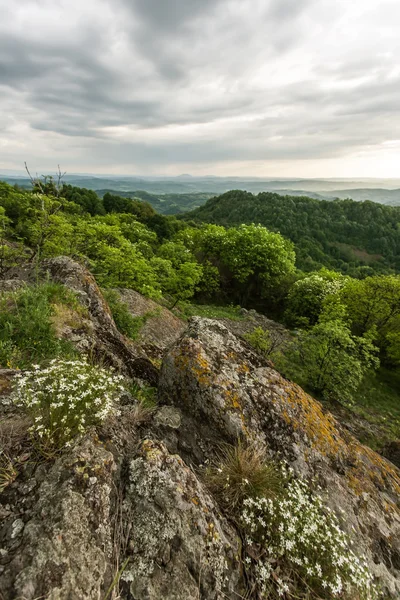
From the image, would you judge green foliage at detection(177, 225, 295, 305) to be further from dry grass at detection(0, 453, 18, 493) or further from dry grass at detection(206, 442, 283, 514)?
dry grass at detection(0, 453, 18, 493)

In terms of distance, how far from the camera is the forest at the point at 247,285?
49.2 feet

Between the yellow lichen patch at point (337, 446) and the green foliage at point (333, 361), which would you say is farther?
the green foliage at point (333, 361)

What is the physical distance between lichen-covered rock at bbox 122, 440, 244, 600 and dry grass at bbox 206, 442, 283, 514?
274 mm

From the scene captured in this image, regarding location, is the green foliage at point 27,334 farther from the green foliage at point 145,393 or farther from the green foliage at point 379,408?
the green foliage at point 379,408

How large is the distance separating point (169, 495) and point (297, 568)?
5.83ft

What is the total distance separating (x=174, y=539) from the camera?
9.88 ft

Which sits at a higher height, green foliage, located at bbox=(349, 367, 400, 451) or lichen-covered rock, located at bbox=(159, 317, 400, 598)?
lichen-covered rock, located at bbox=(159, 317, 400, 598)

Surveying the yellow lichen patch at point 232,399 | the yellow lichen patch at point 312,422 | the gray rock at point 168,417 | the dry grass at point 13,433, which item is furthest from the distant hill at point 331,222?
the dry grass at point 13,433

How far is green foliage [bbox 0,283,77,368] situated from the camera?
4914mm

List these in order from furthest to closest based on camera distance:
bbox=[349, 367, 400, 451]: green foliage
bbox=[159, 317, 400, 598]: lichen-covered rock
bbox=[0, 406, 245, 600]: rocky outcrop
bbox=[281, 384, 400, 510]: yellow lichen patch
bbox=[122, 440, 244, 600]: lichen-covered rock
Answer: bbox=[349, 367, 400, 451]: green foliage
bbox=[281, 384, 400, 510]: yellow lichen patch
bbox=[159, 317, 400, 598]: lichen-covered rock
bbox=[122, 440, 244, 600]: lichen-covered rock
bbox=[0, 406, 245, 600]: rocky outcrop

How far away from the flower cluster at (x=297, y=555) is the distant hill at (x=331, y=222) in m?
142

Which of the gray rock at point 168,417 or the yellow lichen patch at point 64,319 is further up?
the yellow lichen patch at point 64,319

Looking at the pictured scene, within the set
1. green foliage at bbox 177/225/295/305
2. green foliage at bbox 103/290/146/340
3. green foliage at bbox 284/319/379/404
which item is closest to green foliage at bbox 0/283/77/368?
green foliage at bbox 103/290/146/340

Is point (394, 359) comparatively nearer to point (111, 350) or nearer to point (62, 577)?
point (111, 350)
